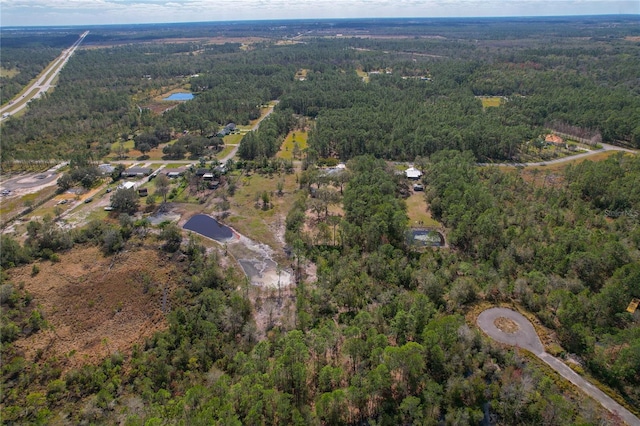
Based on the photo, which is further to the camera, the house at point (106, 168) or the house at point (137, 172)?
the house at point (137, 172)

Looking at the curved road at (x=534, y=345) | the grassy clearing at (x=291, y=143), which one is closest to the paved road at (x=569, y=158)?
the grassy clearing at (x=291, y=143)

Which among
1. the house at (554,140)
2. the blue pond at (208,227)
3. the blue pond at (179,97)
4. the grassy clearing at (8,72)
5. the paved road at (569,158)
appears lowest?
the blue pond at (208,227)

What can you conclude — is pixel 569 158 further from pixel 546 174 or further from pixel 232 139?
pixel 232 139

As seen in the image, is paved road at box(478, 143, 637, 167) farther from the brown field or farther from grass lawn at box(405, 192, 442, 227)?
grass lawn at box(405, 192, 442, 227)

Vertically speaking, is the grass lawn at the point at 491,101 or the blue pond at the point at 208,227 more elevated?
the grass lawn at the point at 491,101

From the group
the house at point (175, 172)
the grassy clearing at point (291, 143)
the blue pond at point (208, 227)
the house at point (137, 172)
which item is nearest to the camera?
the blue pond at point (208, 227)

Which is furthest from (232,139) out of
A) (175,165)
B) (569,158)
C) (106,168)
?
(569,158)

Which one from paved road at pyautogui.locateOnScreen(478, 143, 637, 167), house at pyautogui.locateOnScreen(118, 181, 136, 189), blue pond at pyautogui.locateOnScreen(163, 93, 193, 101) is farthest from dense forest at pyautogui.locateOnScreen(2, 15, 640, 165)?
house at pyautogui.locateOnScreen(118, 181, 136, 189)

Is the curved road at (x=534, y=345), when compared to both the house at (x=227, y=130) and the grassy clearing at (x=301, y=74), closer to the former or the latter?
the house at (x=227, y=130)
